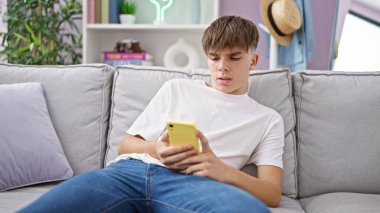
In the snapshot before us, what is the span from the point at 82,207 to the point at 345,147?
95cm

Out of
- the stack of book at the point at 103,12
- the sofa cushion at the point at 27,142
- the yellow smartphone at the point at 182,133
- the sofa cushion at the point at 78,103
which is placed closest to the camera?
the yellow smartphone at the point at 182,133

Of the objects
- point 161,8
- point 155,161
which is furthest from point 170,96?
point 161,8

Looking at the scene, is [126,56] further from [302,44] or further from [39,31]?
[302,44]

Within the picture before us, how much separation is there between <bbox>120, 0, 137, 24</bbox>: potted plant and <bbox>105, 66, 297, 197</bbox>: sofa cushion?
3.72 feet

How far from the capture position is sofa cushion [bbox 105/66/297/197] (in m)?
1.67

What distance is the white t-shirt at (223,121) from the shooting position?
1.47 metres

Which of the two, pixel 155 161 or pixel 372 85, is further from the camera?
pixel 372 85

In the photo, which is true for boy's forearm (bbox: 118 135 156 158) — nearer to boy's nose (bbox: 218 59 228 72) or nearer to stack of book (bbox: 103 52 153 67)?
boy's nose (bbox: 218 59 228 72)

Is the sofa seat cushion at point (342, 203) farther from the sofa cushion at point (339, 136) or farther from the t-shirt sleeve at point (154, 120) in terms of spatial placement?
the t-shirt sleeve at point (154, 120)

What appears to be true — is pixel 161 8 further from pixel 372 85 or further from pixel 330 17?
pixel 372 85

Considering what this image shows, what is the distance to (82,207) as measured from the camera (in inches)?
44.1

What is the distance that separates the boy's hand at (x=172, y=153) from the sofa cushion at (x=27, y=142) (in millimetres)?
488

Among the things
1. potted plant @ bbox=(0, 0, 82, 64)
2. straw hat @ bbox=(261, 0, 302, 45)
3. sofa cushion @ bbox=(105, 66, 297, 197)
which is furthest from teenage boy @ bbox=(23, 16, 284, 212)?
potted plant @ bbox=(0, 0, 82, 64)

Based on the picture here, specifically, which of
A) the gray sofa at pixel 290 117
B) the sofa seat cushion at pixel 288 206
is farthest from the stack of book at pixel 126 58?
the sofa seat cushion at pixel 288 206
